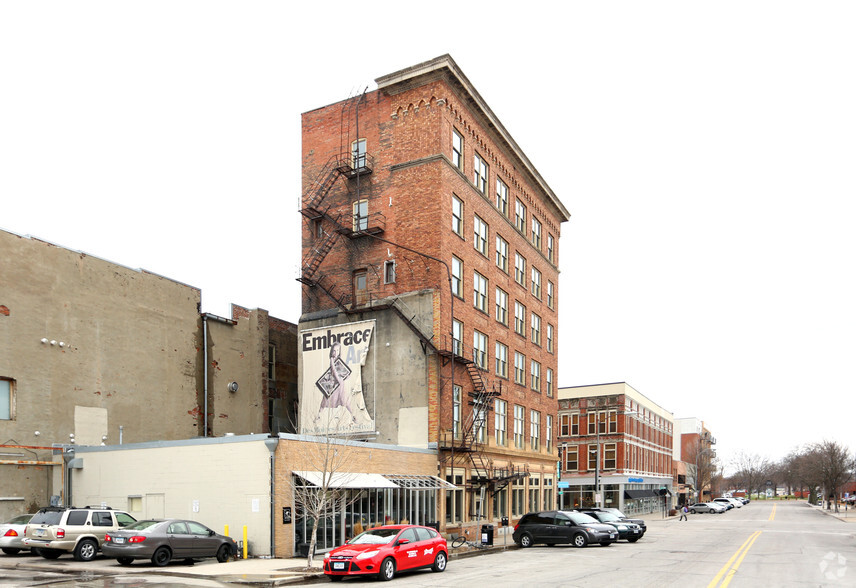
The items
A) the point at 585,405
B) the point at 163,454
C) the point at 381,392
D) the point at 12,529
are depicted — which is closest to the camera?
the point at 12,529

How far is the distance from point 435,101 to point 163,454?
22150 millimetres

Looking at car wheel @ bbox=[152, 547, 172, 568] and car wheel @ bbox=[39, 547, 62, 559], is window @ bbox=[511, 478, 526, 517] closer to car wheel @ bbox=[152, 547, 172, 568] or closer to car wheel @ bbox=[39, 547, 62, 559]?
car wheel @ bbox=[152, 547, 172, 568]

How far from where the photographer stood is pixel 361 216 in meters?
41.5

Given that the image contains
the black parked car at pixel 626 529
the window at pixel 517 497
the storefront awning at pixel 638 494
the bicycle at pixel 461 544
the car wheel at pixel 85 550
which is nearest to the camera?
the car wheel at pixel 85 550

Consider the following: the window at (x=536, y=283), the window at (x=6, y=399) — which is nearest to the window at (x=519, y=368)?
the window at (x=536, y=283)

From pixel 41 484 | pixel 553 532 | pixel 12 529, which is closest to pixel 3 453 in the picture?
pixel 41 484

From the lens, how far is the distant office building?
77438 millimetres

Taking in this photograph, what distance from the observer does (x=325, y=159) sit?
43.1m

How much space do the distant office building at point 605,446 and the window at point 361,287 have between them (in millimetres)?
40785

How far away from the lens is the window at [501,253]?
154ft

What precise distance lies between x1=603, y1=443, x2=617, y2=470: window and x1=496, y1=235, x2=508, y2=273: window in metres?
37.8

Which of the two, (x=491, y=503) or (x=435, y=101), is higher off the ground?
(x=435, y=101)

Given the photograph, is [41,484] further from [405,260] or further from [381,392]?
[405,260]

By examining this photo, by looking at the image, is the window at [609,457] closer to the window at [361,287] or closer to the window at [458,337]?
the window at [458,337]
